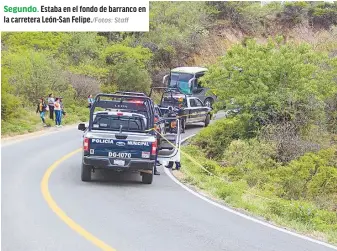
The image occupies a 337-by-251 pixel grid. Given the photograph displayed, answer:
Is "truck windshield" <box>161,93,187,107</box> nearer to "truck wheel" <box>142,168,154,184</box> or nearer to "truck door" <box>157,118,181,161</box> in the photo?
"truck door" <box>157,118,181,161</box>

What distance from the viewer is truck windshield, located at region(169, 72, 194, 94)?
38344 mm

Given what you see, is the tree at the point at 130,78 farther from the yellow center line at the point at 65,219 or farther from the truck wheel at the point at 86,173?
the truck wheel at the point at 86,173

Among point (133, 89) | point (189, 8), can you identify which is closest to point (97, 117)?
point (133, 89)

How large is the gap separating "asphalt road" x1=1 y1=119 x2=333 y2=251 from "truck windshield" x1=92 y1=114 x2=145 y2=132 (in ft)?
4.39

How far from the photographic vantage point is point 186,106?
28781 millimetres

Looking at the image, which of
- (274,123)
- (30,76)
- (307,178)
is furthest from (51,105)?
(307,178)

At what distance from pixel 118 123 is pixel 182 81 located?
25126mm

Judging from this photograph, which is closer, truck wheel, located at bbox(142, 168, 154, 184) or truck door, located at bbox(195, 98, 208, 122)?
truck wheel, located at bbox(142, 168, 154, 184)

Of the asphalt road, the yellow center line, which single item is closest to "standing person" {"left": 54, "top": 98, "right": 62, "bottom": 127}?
the asphalt road

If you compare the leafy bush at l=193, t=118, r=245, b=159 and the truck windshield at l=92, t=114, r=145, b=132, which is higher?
the truck windshield at l=92, t=114, r=145, b=132

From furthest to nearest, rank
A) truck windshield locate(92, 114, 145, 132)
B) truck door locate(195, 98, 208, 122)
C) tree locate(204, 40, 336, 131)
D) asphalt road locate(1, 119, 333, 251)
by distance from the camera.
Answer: truck door locate(195, 98, 208, 122)
tree locate(204, 40, 336, 131)
truck windshield locate(92, 114, 145, 132)
asphalt road locate(1, 119, 333, 251)

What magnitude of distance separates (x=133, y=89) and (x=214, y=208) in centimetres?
3294

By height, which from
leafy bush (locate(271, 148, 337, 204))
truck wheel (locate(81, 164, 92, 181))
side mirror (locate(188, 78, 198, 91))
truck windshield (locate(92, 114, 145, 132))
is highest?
truck windshield (locate(92, 114, 145, 132))

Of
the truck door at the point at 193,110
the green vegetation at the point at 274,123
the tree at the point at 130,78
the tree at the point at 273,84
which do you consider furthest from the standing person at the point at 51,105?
the tree at the point at 130,78
